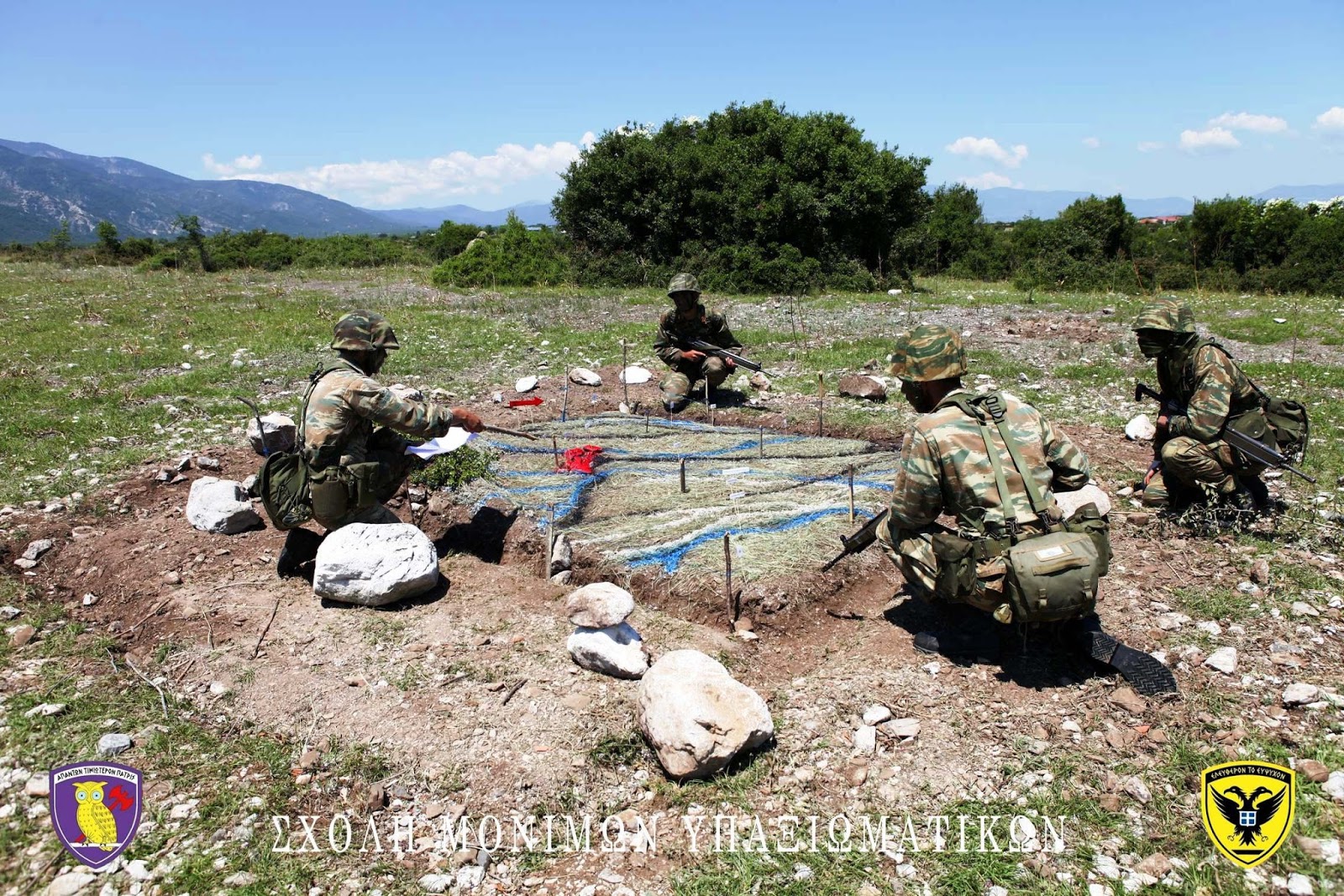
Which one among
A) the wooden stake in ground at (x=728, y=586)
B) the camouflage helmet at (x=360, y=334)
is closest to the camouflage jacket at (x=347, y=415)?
the camouflage helmet at (x=360, y=334)

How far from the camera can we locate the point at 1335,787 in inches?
108

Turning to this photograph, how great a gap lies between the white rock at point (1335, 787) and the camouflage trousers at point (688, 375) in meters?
6.24

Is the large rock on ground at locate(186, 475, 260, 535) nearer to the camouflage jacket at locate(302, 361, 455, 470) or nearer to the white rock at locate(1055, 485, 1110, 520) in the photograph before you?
the camouflage jacket at locate(302, 361, 455, 470)

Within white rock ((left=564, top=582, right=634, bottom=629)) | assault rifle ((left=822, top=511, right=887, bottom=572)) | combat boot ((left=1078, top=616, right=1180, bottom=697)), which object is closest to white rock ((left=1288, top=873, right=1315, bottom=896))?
combat boot ((left=1078, top=616, right=1180, bottom=697))

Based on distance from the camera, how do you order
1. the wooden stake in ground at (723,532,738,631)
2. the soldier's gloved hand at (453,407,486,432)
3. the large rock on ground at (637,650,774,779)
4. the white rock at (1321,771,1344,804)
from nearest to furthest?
1. the white rock at (1321,771,1344,804)
2. the large rock on ground at (637,650,774,779)
3. the wooden stake in ground at (723,532,738,631)
4. the soldier's gloved hand at (453,407,486,432)

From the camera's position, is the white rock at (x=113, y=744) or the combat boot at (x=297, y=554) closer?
the white rock at (x=113, y=744)

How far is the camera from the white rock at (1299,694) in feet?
10.6

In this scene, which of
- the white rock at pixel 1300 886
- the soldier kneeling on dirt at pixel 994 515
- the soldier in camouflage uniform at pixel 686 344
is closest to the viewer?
the white rock at pixel 1300 886

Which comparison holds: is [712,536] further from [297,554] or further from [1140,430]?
[1140,430]

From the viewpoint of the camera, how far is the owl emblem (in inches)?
108

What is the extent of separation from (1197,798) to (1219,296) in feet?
61.0

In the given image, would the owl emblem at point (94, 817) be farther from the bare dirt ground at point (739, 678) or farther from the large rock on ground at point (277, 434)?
the large rock on ground at point (277, 434)

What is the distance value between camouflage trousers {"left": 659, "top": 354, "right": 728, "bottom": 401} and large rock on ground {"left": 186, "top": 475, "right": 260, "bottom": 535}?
435 centimetres

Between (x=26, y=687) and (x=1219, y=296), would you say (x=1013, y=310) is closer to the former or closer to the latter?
(x=1219, y=296)
